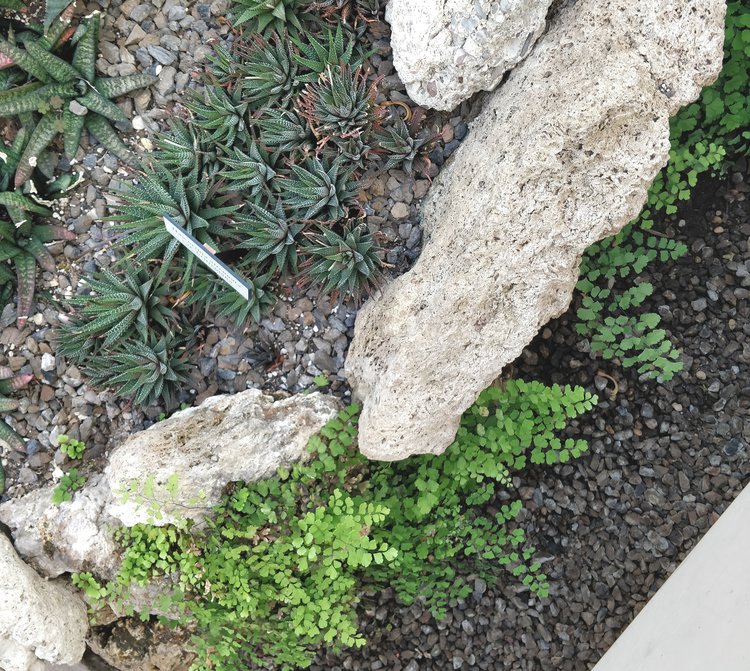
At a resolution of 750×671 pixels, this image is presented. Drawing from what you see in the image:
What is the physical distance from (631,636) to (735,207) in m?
2.67

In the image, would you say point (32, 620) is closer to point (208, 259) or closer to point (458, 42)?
point (208, 259)

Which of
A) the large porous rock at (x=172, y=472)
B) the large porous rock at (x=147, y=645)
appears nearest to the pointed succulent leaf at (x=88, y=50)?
the large porous rock at (x=172, y=472)

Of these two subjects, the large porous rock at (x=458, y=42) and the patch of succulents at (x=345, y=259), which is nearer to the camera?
the large porous rock at (x=458, y=42)

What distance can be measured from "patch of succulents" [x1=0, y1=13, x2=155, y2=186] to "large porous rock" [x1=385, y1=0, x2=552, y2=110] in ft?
5.32

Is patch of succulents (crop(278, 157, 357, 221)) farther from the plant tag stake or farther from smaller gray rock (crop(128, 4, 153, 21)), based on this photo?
smaller gray rock (crop(128, 4, 153, 21))

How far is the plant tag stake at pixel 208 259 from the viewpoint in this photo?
3529 millimetres

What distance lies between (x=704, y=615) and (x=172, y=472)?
100 inches

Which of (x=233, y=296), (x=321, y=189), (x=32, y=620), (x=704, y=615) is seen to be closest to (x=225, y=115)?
(x=321, y=189)

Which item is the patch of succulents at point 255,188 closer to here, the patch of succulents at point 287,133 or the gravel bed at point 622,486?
the patch of succulents at point 287,133

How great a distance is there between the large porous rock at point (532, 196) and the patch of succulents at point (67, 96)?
2066mm

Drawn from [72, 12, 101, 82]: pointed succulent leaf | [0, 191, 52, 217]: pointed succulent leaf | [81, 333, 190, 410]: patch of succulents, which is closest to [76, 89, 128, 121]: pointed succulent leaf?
[72, 12, 101, 82]: pointed succulent leaf

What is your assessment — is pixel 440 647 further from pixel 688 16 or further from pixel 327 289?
pixel 688 16

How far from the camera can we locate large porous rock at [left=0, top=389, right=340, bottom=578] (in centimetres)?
355

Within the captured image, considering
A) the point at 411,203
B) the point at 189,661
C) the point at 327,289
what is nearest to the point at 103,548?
the point at 189,661
